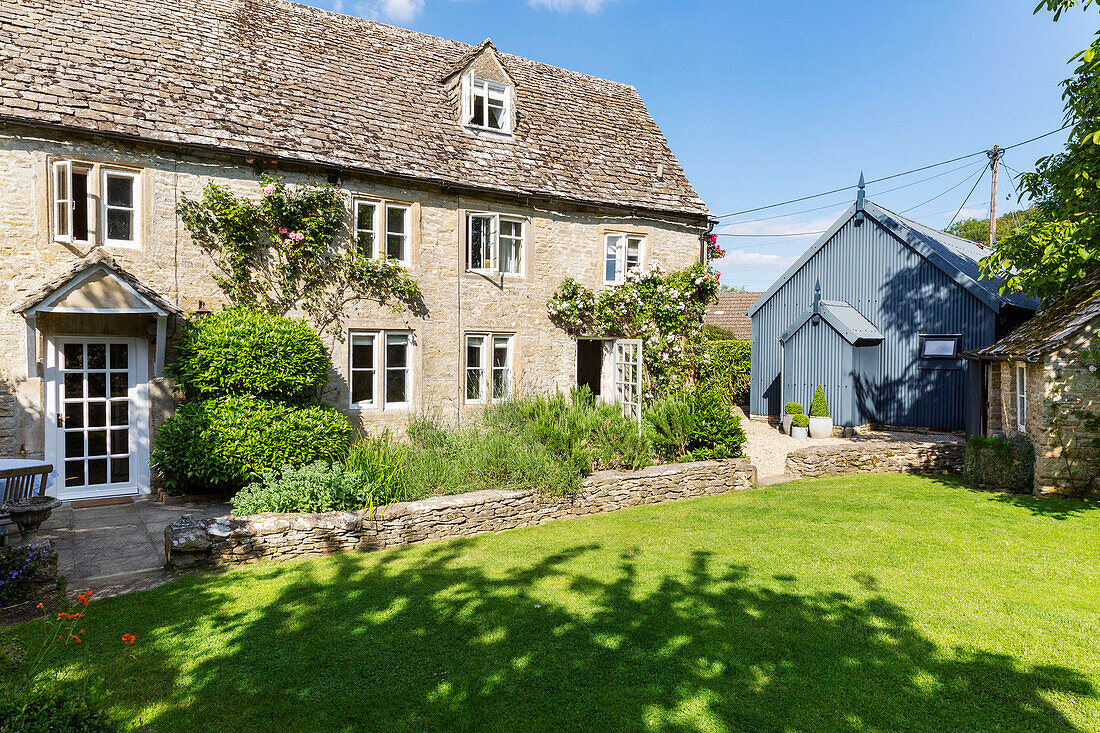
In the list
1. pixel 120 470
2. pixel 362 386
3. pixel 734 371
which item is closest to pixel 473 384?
pixel 362 386

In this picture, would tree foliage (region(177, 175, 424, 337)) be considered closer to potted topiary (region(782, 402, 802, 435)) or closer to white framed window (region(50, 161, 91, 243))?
white framed window (region(50, 161, 91, 243))

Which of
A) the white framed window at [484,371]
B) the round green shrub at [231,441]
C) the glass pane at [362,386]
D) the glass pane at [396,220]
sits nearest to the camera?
the round green shrub at [231,441]

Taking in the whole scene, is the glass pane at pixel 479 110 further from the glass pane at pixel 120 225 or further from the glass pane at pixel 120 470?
the glass pane at pixel 120 470

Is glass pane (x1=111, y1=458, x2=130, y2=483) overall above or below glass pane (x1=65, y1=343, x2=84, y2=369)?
below

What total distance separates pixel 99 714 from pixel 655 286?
13348 mm

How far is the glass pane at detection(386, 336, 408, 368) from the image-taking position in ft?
43.1

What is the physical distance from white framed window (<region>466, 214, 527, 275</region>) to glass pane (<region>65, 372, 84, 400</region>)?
7.47 m

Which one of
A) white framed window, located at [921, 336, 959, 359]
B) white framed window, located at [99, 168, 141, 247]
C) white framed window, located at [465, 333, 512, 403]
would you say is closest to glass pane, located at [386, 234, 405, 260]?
white framed window, located at [465, 333, 512, 403]

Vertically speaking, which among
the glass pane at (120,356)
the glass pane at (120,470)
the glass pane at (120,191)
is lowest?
the glass pane at (120,470)

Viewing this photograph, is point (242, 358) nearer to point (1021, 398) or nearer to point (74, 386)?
point (74, 386)

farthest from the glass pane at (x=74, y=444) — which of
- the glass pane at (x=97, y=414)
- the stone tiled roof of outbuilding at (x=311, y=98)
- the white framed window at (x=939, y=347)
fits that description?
the white framed window at (x=939, y=347)

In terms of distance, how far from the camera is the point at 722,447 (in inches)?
494

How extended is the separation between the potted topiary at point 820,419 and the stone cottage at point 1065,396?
594cm

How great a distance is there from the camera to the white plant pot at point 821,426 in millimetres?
17969
